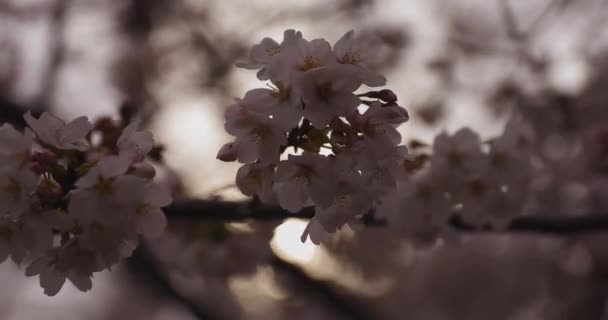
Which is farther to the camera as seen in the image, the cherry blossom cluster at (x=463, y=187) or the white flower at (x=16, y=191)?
the cherry blossom cluster at (x=463, y=187)

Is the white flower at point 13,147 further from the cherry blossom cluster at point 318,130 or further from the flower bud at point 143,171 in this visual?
the cherry blossom cluster at point 318,130

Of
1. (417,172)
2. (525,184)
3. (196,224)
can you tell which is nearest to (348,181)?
(417,172)

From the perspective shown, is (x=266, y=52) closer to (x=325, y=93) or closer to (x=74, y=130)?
(x=325, y=93)

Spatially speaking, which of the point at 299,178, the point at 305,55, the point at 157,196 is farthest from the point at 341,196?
the point at 157,196

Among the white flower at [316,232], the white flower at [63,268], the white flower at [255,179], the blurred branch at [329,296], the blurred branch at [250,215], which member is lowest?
the white flower at [63,268]

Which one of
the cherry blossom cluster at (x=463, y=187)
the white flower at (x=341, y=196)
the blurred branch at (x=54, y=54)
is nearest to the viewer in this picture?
the white flower at (x=341, y=196)

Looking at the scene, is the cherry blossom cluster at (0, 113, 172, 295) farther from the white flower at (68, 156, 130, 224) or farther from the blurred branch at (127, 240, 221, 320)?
the blurred branch at (127, 240, 221, 320)

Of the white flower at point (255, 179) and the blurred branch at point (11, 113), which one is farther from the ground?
the blurred branch at point (11, 113)

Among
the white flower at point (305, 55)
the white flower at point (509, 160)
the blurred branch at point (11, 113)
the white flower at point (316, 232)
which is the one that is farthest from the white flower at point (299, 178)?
the blurred branch at point (11, 113)
